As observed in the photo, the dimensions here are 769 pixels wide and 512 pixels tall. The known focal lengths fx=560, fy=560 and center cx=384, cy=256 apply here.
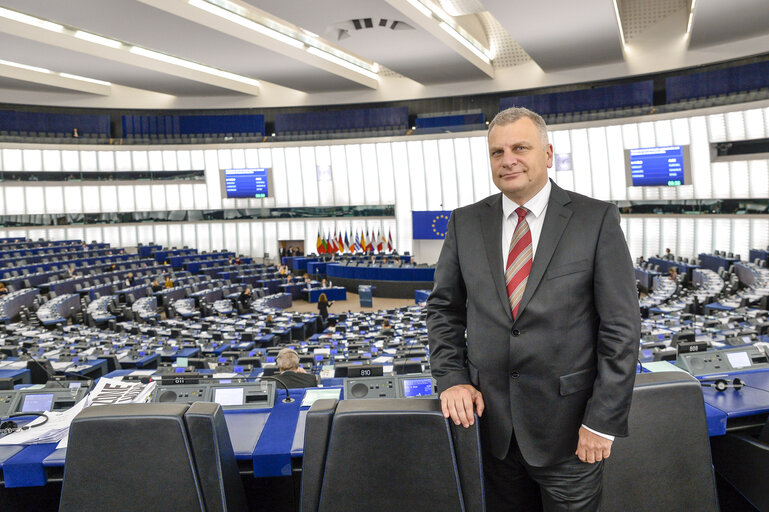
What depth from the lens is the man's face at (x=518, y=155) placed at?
6.31 ft

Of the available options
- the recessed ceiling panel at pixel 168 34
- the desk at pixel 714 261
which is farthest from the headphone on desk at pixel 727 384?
the desk at pixel 714 261

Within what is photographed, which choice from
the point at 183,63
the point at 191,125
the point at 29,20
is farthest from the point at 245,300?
the point at 191,125

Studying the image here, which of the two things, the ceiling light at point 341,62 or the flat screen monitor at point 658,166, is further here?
the ceiling light at point 341,62

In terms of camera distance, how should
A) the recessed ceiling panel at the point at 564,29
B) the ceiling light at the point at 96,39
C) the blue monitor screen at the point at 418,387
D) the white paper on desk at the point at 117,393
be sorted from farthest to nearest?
the ceiling light at the point at 96,39
the recessed ceiling panel at the point at 564,29
the blue monitor screen at the point at 418,387
the white paper on desk at the point at 117,393

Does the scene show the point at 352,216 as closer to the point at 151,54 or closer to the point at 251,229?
the point at 251,229

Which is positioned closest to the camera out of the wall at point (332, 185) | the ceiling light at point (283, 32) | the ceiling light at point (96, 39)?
the ceiling light at point (283, 32)

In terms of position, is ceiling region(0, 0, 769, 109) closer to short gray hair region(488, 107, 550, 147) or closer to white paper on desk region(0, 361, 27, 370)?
white paper on desk region(0, 361, 27, 370)

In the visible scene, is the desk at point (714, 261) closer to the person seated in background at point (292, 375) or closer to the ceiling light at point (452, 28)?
the ceiling light at point (452, 28)

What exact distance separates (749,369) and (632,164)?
24242mm

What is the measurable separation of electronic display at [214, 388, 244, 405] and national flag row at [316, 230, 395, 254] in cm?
2756

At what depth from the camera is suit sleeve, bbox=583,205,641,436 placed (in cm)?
179

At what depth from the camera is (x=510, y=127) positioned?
192cm

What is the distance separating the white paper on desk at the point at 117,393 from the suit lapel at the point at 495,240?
2.36 meters

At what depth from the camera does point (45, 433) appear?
111 inches
